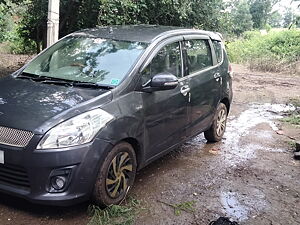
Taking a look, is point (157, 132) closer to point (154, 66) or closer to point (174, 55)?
point (154, 66)

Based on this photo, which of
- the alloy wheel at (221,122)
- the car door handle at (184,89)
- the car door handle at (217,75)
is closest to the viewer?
the car door handle at (184,89)

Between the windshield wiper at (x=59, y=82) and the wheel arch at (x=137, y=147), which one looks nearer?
the wheel arch at (x=137, y=147)

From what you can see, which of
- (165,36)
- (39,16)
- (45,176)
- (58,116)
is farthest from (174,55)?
(39,16)

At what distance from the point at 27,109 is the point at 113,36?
1.63 meters

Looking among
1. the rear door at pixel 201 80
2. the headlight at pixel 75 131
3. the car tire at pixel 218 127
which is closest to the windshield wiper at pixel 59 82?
the headlight at pixel 75 131

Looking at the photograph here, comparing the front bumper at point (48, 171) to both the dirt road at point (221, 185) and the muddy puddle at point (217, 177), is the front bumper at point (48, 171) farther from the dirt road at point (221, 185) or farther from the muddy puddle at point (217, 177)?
the muddy puddle at point (217, 177)

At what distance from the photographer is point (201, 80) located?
204 inches

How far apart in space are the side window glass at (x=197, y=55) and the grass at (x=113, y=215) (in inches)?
82.9

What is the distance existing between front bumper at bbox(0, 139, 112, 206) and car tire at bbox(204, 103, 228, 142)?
9.98 ft

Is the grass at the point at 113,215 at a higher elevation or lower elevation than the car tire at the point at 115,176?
lower

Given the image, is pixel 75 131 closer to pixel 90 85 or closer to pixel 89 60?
pixel 90 85

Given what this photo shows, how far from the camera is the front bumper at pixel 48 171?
3152 millimetres

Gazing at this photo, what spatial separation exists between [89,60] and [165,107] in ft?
3.35

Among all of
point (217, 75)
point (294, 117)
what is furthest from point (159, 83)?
point (294, 117)
